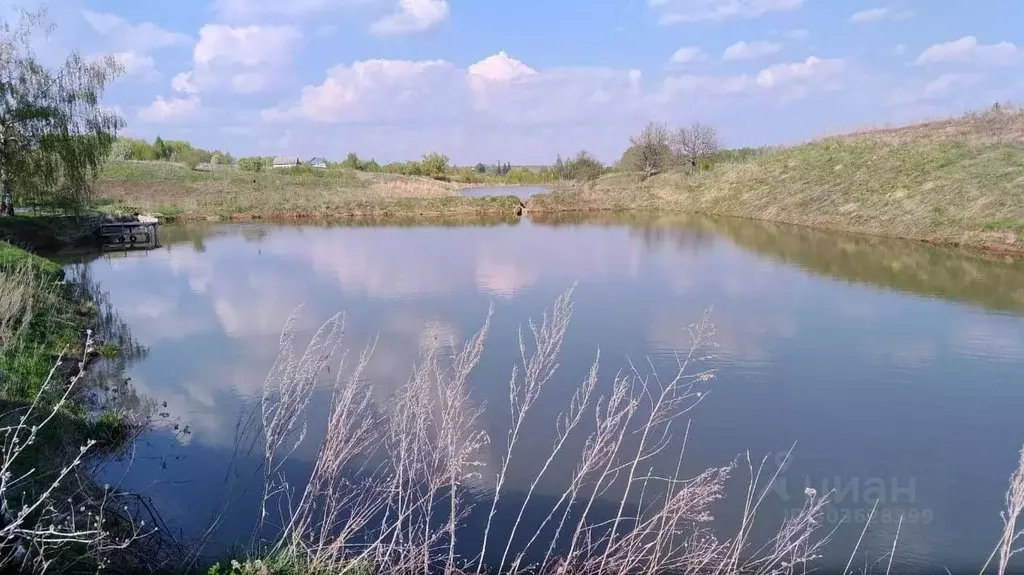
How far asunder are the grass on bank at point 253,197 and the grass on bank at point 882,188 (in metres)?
4.92

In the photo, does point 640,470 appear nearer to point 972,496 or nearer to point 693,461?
point 693,461

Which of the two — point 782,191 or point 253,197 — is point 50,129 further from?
point 782,191

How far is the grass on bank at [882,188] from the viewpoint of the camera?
17.3 metres

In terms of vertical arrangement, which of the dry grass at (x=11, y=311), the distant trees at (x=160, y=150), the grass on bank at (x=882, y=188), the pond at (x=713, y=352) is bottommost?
the pond at (x=713, y=352)

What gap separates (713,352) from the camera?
7918 millimetres

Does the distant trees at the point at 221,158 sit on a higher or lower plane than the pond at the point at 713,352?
higher

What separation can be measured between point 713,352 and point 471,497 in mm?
4227

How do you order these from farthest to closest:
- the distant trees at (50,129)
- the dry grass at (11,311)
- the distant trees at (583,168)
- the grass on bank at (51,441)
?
the distant trees at (583,168)
the distant trees at (50,129)
the dry grass at (11,311)
the grass on bank at (51,441)

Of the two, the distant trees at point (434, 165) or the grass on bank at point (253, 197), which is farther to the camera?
the distant trees at point (434, 165)

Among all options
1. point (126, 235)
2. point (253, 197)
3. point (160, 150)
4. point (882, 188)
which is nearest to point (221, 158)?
point (160, 150)

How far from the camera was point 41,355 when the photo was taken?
6.57 m

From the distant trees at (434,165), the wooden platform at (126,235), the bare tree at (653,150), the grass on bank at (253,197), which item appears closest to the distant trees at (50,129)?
the wooden platform at (126,235)

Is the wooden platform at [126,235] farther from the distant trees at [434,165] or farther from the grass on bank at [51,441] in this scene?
the distant trees at [434,165]

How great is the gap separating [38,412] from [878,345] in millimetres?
8634
